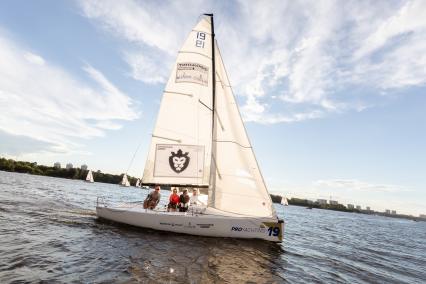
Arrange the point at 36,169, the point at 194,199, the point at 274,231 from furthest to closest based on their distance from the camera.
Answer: the point at 36,169
the point at 194,199
the point at 274,231

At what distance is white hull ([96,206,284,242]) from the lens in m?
15.9

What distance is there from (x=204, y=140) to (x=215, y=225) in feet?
15.5

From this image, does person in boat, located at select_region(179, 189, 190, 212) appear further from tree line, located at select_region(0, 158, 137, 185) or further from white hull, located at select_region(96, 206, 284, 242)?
tree line, located at select_region(0, 158, 137, 185)

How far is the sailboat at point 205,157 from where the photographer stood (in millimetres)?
16188

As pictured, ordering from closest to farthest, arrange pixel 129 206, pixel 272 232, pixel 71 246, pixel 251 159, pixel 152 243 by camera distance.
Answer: pixel 71 246
pixel 152 243
pixel 272 232
pixel 251 159
pixel 129 206

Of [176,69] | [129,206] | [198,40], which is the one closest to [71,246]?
[129,206]

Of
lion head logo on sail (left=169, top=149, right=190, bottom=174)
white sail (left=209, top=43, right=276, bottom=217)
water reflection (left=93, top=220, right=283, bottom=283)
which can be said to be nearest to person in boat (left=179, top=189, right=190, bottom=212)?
lion head logo on sail (left=169, top=149, right=190, bottom=174)

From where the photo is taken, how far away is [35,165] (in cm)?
13125

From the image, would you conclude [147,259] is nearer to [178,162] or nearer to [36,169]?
[178,162]

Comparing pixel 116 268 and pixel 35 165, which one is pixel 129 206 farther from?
pixel 35 165

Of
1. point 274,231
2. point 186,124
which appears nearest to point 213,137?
point 186,124

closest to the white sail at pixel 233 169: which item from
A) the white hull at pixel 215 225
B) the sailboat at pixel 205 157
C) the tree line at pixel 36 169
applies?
the sailboat at pixel 205 157

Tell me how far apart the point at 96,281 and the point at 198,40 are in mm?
14227

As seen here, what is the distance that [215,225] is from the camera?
628 inches
